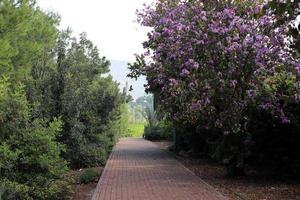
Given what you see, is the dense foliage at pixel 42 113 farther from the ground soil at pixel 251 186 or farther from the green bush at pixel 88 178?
the ground soil at pixel 251 186

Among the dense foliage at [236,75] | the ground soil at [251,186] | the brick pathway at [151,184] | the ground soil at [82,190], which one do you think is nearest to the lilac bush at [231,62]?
the dense foliage at [236,75]

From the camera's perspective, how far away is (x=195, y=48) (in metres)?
13.5

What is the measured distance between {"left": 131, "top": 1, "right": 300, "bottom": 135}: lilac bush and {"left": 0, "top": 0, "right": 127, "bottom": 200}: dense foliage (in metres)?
3.87

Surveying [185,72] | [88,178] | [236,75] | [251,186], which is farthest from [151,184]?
→ [236,75]

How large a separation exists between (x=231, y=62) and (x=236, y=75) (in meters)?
0.40

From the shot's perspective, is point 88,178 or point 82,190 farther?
point 88,178

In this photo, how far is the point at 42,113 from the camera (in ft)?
56.3

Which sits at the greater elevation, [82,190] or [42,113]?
[42,113]

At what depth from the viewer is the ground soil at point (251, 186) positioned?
11539mm

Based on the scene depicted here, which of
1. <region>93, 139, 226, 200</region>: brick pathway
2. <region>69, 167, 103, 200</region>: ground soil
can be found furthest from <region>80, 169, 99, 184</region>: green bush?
<region>93, 139, 226, 200</region>: brick pathway

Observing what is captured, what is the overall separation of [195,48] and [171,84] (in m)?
1.39

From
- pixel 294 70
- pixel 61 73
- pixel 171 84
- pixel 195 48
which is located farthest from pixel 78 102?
pixel 294 70

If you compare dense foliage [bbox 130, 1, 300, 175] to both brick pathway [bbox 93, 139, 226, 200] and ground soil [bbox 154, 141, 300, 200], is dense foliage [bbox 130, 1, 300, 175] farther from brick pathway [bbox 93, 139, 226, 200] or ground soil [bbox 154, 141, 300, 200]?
brick pathway [bbox 93, 139, 226, 200]

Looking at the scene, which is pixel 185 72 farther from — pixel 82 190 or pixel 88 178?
pixel 88 178
